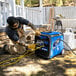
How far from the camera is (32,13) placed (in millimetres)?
10547

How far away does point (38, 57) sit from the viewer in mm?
3686

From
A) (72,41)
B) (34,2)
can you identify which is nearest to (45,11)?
(34,2)

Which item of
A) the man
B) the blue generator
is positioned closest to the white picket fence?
the man

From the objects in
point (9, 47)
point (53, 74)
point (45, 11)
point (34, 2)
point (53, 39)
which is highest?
point (34, 2)

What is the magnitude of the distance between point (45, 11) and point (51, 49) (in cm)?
1176

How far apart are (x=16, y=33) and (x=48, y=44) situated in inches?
A: 42.7

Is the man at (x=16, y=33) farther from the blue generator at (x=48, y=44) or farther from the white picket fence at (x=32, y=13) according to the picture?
the white picket fence at (x=32, y=13)

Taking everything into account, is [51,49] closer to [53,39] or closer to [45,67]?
[53,39]

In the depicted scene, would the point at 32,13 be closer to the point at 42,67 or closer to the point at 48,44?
the point at 48,44

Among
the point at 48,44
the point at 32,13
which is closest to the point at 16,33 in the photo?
the point at 48,44

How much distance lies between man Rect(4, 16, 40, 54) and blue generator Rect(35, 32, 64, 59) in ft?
0.83

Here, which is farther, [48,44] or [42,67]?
[48,44]

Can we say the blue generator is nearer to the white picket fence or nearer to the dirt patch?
the dirt patch

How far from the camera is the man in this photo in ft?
11.5
